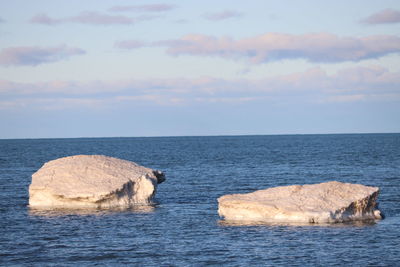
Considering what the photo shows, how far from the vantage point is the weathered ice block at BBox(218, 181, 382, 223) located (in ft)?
117

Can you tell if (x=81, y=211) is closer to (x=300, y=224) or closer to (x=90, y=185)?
(x=90, y=185)

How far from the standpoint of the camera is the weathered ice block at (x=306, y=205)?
117ft

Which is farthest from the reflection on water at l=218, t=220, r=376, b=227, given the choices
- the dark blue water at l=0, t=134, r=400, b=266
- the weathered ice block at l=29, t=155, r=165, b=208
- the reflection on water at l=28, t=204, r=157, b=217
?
the weathered ice block at l=29, t=155, r=165, b=208

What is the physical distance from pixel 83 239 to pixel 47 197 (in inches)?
431

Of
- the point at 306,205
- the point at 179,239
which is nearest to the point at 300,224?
the point at 306,205

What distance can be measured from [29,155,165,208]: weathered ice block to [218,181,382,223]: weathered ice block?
27.9 feet

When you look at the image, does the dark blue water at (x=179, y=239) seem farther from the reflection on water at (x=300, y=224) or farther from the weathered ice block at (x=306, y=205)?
the weathered ice block at (x=306, y=205)

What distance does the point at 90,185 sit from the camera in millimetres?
42406

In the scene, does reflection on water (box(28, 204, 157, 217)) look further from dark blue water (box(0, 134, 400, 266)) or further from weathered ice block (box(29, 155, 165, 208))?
weathered ice block (box(29, 155, 165, 208))

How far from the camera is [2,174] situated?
242 ft

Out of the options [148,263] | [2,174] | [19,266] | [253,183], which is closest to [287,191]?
[148,263]

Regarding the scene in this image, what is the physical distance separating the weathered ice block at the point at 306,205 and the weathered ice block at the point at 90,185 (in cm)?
849

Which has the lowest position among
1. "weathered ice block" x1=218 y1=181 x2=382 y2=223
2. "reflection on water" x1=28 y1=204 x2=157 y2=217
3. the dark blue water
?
the dark blue water

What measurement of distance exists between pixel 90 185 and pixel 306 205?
50.0 feet
